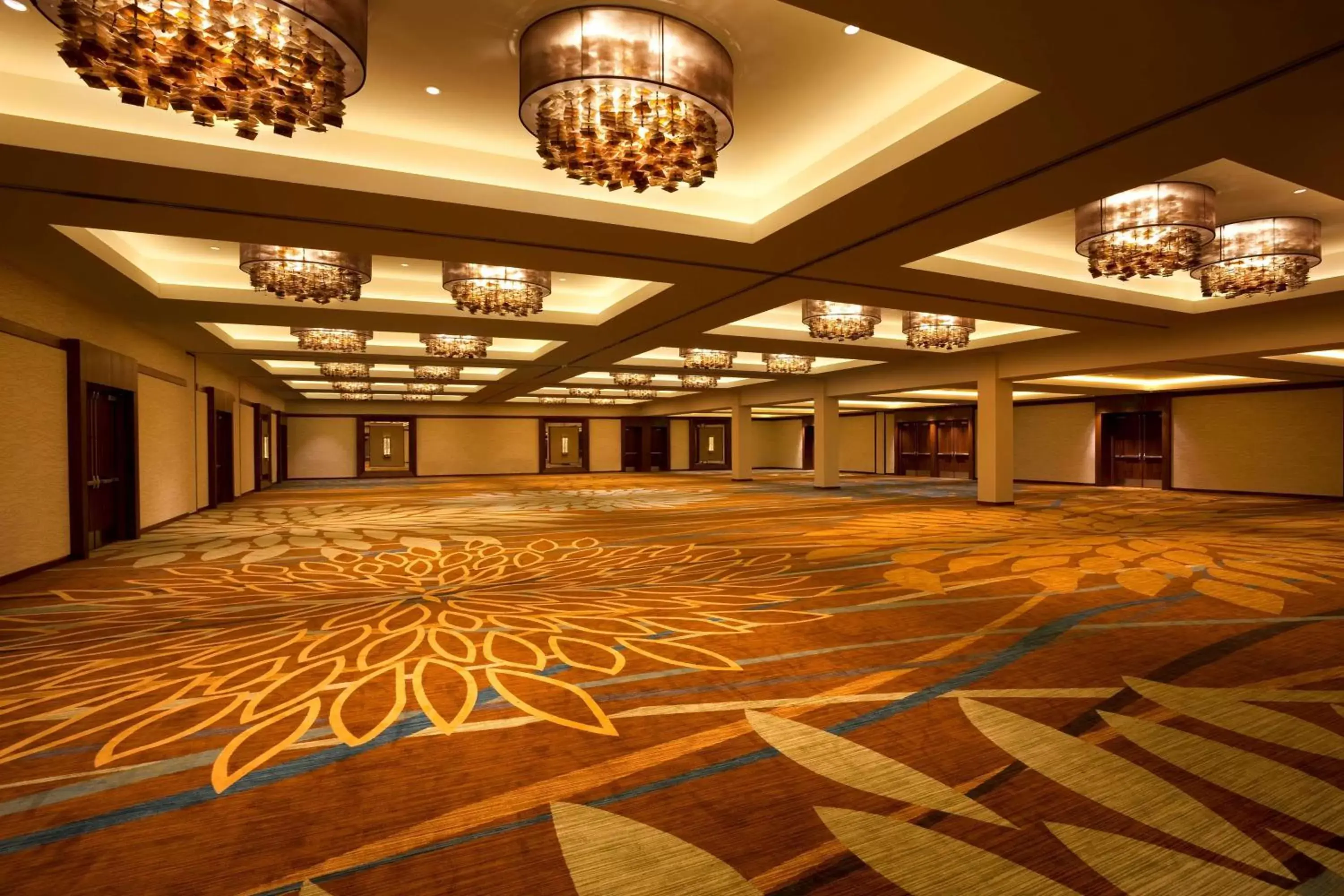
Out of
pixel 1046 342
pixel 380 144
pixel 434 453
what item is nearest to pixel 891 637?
pixel 380 144

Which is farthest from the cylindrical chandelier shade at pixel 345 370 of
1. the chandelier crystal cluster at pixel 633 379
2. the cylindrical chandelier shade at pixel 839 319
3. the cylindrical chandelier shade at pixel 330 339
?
the cylindrical chandelier shade at pixel 839 319

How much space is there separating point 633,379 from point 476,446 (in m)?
11.2

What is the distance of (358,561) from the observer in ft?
22.6

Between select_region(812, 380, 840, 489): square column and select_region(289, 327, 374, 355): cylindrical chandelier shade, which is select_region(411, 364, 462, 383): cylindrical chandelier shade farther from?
select_region(812, 380, 840, 489): square column

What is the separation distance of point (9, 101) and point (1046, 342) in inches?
539

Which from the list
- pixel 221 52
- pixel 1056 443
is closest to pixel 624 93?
pixel 221 52

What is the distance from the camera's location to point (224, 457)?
14320 mm

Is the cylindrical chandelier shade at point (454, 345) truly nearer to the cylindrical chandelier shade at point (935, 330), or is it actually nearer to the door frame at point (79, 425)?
Answer: the door frame at point (79, 425)

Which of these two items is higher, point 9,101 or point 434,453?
point 9,101

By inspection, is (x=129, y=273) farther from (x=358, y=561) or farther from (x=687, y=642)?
(x=687, y=642)

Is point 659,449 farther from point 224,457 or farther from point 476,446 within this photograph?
point 224,457

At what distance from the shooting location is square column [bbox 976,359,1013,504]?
510 inches

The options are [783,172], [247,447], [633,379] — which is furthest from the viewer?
[633,379]

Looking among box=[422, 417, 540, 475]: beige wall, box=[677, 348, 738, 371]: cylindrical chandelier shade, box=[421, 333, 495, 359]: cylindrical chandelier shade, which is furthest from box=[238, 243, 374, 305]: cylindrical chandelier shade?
box=[422, 417, 540, 475]: beige wall
